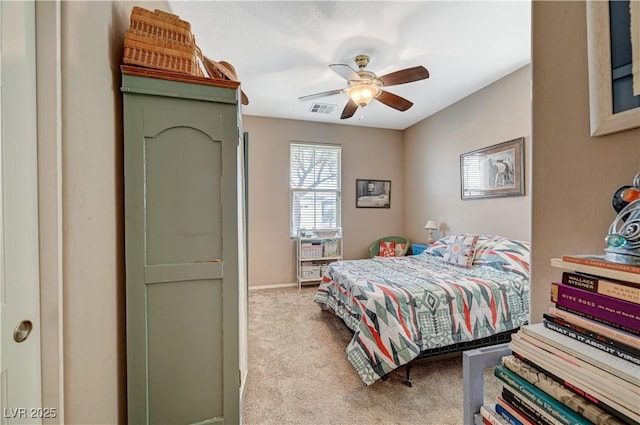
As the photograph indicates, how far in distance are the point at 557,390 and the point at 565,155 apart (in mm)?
627

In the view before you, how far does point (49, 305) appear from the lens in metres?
0.78

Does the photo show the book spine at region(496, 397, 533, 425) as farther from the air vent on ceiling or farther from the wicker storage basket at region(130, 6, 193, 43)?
the air vent on ceiling

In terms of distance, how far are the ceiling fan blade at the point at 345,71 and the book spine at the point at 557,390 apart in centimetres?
221

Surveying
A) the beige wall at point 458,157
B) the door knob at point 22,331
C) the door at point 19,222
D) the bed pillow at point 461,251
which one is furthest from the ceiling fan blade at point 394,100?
the door knob at point 22,331

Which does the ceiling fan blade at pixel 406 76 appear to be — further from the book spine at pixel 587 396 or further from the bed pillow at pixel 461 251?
the book spine at pixel 587 396

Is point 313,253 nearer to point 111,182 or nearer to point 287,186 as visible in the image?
point 287,186

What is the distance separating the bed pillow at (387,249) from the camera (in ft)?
14.5

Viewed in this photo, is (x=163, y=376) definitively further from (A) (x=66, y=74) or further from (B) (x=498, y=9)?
(B) (x=498, y=9)

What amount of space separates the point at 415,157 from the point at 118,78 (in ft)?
14.3

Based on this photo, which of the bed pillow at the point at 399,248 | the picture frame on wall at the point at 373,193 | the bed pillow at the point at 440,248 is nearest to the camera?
the bed pillow at the point at 440,248

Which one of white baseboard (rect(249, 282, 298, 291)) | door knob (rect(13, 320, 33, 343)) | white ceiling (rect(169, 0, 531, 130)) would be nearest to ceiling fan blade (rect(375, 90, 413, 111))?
white ceiling (rect(169, 0, 531, 130))

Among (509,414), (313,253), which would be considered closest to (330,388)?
(509,414)

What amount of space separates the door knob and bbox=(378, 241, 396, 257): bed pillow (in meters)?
4.20

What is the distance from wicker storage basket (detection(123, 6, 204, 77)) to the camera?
43.3 inches
